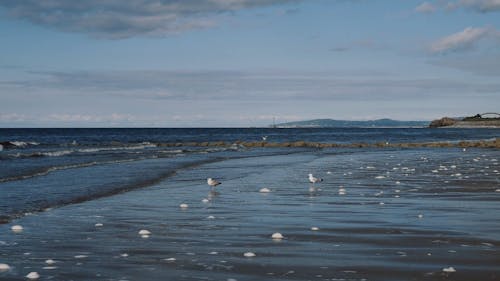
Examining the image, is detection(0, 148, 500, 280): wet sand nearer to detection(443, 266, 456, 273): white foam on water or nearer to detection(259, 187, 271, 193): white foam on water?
detection(443, 266, 456, 273): white foam on water

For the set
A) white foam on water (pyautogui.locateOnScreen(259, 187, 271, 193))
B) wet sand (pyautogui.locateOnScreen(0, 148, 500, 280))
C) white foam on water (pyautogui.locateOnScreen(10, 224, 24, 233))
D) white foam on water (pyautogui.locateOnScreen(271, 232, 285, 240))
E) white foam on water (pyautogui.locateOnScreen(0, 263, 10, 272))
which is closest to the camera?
wet sand (pyautogui.locateOnScreen(0, 148, 500, 280))

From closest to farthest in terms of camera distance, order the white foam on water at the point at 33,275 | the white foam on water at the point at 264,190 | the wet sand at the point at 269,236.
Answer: the white foam on water at the point at 33,275
the wet sand at the point at 269,236
the white foam on water at the point at 264,190

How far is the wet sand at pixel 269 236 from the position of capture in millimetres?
8406

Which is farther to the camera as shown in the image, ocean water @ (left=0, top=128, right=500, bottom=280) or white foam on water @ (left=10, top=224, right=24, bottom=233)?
white foam on water @ (left=10, top=224, right=24, bottom=233)

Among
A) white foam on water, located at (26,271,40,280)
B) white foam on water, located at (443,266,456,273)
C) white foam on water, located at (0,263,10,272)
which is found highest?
white foam on water, located at (0,263,10,272)

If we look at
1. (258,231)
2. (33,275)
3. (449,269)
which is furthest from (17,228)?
(449,269)

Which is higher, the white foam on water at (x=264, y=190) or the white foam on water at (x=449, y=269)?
the white foam on water at (x=264, y=190)

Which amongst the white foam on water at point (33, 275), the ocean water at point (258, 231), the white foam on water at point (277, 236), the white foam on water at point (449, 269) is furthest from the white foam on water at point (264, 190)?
the white foam on water at point (33, 275)

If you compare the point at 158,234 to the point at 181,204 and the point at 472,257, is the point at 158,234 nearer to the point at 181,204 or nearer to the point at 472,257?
the point at 181,204

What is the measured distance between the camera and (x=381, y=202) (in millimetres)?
15469

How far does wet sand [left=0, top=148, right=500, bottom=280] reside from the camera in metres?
8.41

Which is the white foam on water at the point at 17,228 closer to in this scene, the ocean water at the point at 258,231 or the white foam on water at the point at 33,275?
the ocean water at the point at 258,231

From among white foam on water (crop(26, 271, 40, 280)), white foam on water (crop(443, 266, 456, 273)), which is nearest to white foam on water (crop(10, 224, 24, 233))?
white foam on water (crop(26, 271, 40, 280))

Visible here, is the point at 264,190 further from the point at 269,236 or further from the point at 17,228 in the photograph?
the point at 17,228
